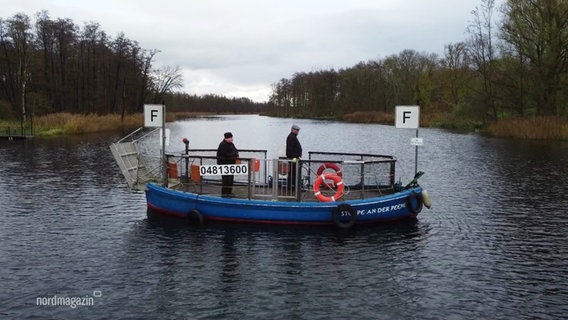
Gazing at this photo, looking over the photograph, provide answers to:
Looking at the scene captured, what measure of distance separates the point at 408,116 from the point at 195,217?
7.25m

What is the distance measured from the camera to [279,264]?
11.5m

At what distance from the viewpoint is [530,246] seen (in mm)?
13086

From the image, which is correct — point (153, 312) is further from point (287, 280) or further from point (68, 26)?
point (68, 26)

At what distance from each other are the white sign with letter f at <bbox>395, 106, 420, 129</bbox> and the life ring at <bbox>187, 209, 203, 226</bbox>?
6.81 metres

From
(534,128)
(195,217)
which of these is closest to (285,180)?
(195,217)

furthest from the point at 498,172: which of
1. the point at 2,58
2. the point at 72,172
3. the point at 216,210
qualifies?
the point at 2,58

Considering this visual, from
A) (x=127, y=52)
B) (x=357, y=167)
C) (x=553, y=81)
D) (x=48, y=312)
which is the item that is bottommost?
(x=48, y=312)

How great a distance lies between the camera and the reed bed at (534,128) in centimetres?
4766

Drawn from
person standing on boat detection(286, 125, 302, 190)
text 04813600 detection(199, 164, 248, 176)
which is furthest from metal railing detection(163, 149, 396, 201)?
text 04813600 detection(199, 164, 248, 176)

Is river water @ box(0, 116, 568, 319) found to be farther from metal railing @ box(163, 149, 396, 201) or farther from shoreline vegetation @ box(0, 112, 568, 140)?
shoreline vegetation @ box(0, 112, 568, 140)

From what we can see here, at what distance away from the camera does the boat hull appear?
1412 cm

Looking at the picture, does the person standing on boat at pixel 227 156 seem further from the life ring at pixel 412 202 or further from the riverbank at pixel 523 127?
the riverbank at pixel 523 127

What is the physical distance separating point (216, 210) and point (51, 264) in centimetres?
477

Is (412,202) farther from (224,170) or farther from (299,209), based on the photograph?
(224,170)
